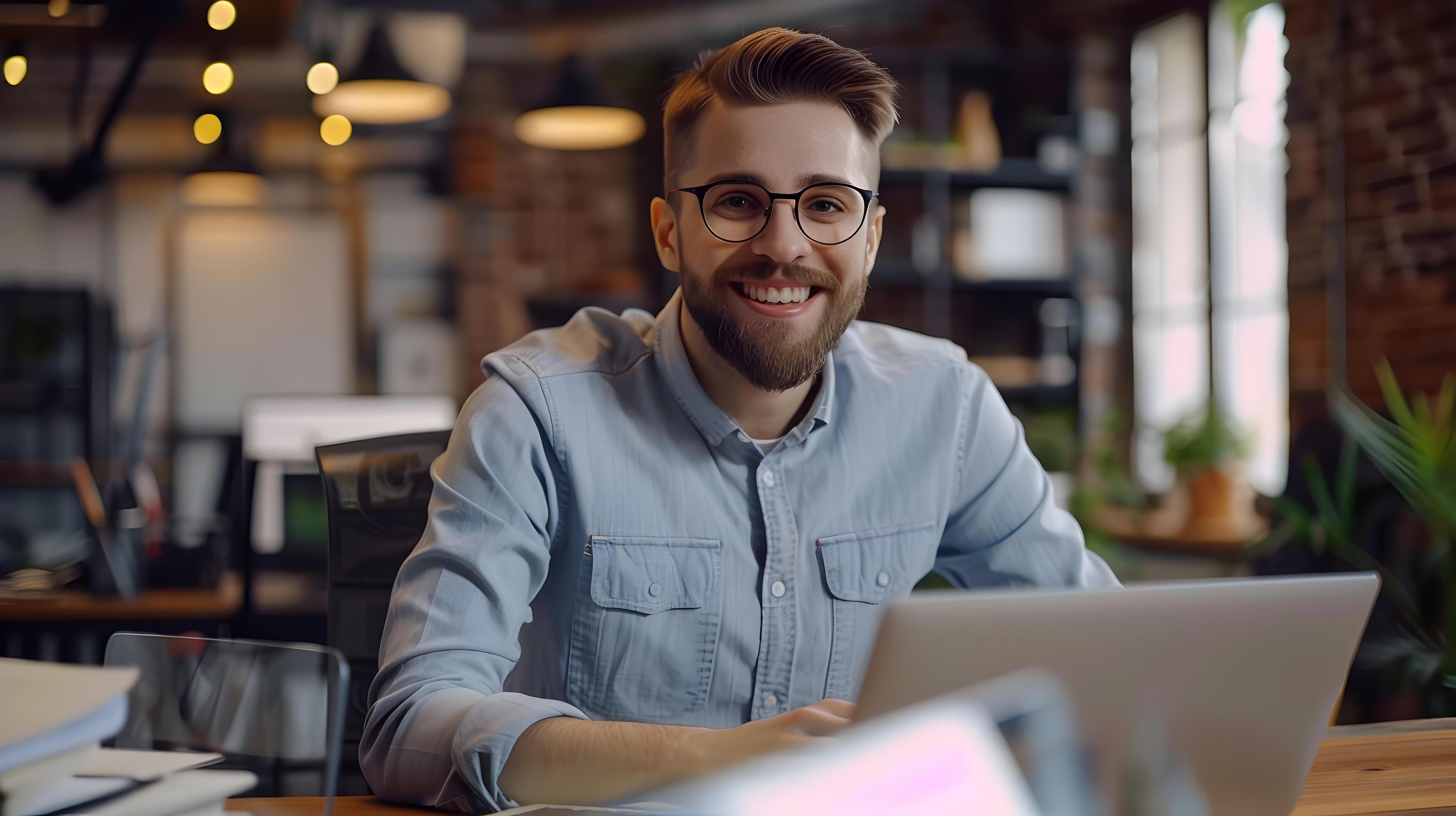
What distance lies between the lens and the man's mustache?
4.16 feet

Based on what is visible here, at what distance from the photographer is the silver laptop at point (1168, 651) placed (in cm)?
60

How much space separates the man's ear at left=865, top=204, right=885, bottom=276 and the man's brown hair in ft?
0.15

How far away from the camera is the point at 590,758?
88 cm

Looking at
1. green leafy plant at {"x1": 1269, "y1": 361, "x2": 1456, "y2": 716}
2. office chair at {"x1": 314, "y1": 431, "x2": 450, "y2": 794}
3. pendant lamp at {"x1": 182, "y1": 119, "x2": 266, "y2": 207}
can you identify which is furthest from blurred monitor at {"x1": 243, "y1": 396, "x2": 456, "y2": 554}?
green leafy plant at {"x1": 1269, "y1": 361, "x2": 1456, "y2": 716}

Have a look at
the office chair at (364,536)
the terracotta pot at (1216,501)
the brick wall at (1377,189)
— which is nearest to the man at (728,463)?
the office chair at (364,536)

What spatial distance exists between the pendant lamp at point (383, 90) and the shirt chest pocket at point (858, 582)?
121 inches

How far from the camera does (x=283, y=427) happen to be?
10.5 feet

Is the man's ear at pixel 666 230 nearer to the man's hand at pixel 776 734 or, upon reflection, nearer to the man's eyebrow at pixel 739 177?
the man's eyebrow at pixel 739 177

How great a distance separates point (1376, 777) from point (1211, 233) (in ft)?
13.3

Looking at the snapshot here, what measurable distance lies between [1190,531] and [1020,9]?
112 inches

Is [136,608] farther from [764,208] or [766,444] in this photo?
[764,208]

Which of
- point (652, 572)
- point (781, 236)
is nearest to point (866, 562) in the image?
point (652, 572)

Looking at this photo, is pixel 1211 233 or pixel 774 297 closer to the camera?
pixel 774 297

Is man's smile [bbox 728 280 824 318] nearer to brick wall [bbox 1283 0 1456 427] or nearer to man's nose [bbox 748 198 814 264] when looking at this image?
man's nose [bbox 748 198 814 264]
